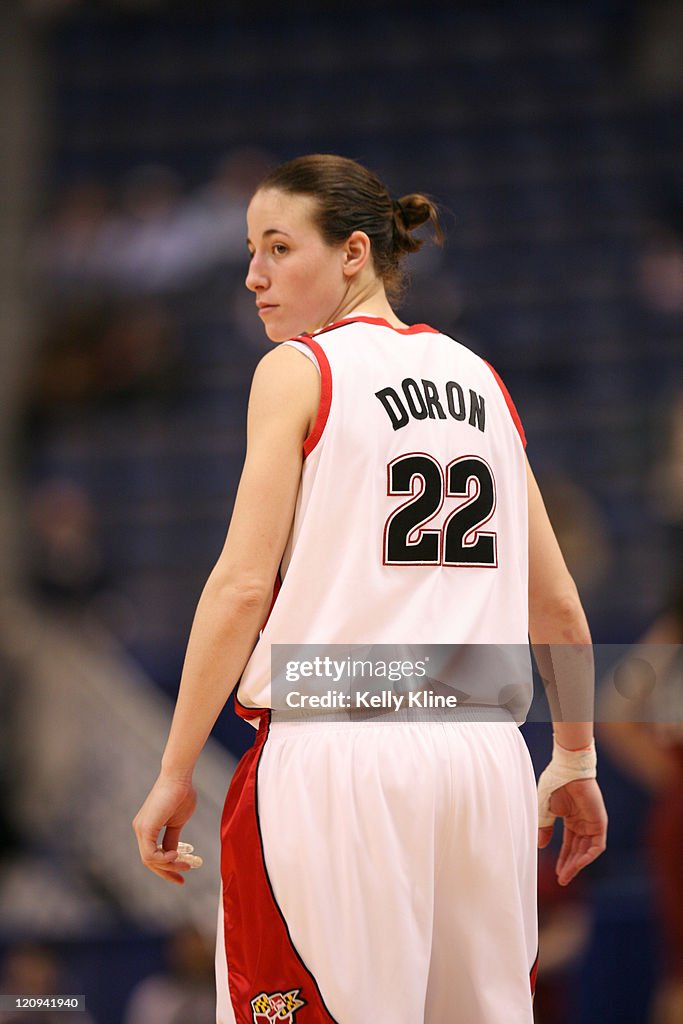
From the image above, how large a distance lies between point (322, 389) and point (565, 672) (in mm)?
794

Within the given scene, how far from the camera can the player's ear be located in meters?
2.46

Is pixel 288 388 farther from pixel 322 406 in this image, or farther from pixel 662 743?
pixel 662 743

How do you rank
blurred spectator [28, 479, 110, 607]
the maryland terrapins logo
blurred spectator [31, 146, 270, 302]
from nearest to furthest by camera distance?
the maryland terrapins logo, blurred spectator [28, 479, 110, 607], blurred spectator [31, 146, 270, 302]

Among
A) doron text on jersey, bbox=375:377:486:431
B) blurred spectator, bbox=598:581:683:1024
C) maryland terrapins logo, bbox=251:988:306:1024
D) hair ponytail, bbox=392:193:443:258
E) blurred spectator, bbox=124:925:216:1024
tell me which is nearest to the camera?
maryland terrapins logo, bbox=251:988:306:1024

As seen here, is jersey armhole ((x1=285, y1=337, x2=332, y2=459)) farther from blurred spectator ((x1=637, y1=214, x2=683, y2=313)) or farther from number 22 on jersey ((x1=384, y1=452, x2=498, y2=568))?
blurred spectator ((x1=637, y1=214, x2=683, y2=313))

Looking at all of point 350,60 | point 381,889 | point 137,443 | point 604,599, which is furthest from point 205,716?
point 350,60

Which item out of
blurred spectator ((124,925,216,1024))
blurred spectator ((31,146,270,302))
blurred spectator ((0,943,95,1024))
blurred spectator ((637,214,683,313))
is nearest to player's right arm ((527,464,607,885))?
blurred spectator ((124,925,216,1024))

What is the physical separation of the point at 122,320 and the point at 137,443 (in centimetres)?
89

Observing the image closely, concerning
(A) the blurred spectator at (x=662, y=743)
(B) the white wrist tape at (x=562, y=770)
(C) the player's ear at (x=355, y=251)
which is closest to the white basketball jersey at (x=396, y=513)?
(C) the player's ear at (x=355, y=251)

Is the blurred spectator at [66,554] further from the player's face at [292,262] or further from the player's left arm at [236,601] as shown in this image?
the player's left arm at [236,601]

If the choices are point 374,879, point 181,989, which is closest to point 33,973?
point 181,989

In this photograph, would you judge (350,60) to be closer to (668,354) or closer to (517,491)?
(668,354)

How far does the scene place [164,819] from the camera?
2.18 metres

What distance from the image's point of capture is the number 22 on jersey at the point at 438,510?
2270 millimetres
